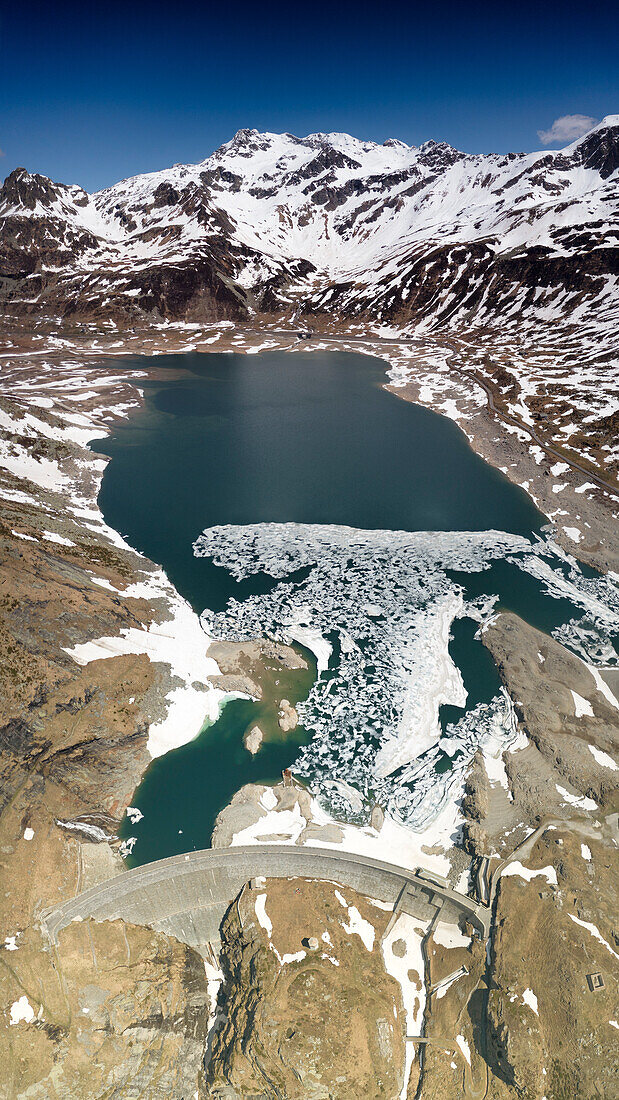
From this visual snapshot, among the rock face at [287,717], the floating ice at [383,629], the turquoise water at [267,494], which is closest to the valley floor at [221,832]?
the turquoise water at [267,494]

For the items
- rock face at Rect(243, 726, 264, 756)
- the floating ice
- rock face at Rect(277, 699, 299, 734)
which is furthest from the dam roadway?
rock face at Rect(277, 699, 299, 734)

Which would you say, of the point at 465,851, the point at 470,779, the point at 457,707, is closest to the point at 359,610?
the point at 457,707

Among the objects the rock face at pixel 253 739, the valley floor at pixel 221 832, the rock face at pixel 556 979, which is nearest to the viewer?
the rock face at pixel 556 979

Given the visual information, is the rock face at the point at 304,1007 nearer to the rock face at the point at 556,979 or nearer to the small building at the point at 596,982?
the rock face at the point at 556,979

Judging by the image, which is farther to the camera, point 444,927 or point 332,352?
point 332,352

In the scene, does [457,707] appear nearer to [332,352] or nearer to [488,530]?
[488,530]

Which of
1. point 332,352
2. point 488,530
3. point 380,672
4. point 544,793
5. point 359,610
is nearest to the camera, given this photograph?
point 544,793
